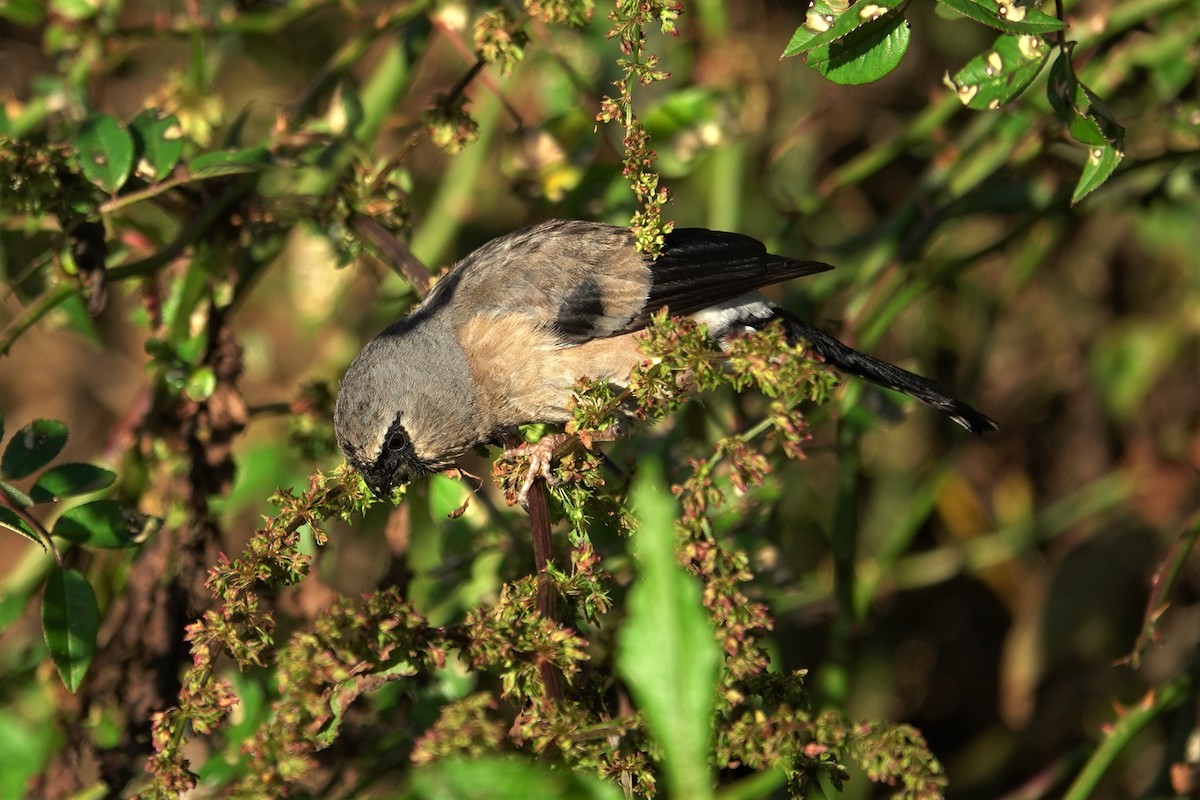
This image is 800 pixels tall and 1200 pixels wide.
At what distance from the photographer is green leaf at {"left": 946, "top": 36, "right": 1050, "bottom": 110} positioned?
2.62 meters

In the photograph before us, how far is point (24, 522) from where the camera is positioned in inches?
101

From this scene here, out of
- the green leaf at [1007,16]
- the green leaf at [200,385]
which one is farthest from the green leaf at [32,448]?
the green leaf at [1007,16]

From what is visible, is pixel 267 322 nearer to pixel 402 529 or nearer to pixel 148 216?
pixel 148 216

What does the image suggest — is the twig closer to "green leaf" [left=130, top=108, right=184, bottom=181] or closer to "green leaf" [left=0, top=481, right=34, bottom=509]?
"green leaf" [left=130, top=108, right=184, bottom=181]

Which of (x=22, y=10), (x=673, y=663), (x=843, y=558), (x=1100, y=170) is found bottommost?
(x=843, y=558)

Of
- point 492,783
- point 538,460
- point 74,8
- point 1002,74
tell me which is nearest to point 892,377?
point 1002,74

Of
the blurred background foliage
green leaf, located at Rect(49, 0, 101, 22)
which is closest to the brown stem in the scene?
the blurred background foliage

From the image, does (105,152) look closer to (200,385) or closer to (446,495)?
(200,385)

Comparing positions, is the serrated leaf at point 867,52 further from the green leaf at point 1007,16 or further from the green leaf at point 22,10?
the green leaf at point 22,10

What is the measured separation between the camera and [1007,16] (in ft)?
7.77

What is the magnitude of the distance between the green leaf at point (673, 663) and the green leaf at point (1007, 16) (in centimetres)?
137

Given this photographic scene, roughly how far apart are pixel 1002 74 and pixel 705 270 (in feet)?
4.19

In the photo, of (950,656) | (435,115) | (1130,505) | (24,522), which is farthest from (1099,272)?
(24,522)

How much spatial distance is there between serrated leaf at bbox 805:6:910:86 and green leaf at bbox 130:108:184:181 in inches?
69.1
